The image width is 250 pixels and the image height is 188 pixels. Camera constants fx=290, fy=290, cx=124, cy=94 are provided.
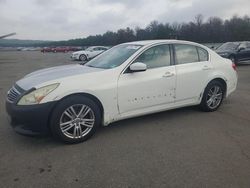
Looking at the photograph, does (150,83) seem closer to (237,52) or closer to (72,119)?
(72,119)

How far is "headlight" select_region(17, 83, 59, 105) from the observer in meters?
4.14


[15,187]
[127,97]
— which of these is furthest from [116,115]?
[15,187]

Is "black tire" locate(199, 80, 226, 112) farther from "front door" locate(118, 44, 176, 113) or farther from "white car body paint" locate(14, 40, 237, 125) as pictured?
"front door" locate(118, 44, 176, 113)

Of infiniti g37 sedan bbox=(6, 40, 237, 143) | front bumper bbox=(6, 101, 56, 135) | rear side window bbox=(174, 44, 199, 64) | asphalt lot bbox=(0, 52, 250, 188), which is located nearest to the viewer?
asphalt lot bbox=(0, 52, 250, 188)

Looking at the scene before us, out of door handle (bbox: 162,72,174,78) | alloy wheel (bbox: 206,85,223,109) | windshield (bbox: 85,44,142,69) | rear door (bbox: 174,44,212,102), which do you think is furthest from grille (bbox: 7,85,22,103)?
alloy wheel (bbox: 206,85,223,109)

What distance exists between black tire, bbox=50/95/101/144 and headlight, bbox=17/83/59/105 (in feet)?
0.80

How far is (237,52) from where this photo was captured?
1705 cm

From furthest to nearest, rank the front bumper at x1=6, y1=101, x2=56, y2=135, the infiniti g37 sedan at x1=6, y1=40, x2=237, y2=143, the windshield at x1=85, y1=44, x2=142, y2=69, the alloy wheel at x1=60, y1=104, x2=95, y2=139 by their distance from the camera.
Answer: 1. the windshield at x1=85, y1=44, x2=142, y2=69
2. the alloy wheel at x1=60, y1=104, x2=95, y2=139
3. the infiniti g37 sedan at x1=6, y1=40, x2=237, y2=143
4. the front bumper at x1=6, y1=101, x2=56, y2=135

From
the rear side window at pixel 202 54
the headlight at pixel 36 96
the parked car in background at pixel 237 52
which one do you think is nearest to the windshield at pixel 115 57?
the headlight at pixel 36 96

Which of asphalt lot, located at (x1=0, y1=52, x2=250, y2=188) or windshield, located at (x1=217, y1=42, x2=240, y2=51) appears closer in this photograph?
asphalt lot, located at (x1=0, y1=52, x2=250, y2=188)

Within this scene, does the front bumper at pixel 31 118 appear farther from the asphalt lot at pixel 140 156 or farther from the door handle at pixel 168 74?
the door handle at pixel 168 74

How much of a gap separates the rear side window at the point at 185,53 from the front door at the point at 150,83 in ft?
0.75

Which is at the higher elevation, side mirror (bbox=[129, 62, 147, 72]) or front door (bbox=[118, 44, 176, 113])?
side mirror (bbox=[129, 62, 147, 72])

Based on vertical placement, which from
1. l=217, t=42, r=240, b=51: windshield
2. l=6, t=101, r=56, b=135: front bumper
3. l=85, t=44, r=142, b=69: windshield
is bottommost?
l=6, t=101, r=56, b=135: front bumper
